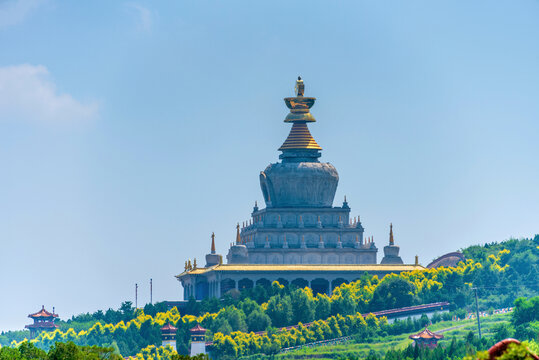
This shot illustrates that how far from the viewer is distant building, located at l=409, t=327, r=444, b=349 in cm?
13275

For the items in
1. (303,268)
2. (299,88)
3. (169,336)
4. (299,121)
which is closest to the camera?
(169,336)

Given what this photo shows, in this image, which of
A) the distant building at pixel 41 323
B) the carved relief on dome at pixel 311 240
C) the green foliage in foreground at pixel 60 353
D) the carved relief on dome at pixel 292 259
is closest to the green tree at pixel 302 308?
the carved relief on dome at pixel 292 259

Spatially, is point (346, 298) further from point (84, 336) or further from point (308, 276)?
point (84, 336)

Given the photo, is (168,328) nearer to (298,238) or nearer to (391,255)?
(298,238)

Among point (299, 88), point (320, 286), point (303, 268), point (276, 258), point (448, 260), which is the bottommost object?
point (320, 286)

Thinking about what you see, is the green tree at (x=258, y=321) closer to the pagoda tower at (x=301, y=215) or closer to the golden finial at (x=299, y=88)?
the pagoda tower at (x=301, y=215)

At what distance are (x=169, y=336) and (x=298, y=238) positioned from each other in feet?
74.0

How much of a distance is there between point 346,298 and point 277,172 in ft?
68.1

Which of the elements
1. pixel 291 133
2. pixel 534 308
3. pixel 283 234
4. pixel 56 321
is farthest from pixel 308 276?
pixel 56 321

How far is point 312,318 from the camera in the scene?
142 meters

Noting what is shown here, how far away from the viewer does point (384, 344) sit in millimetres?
135500

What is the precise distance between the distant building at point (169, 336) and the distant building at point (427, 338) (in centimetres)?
2192

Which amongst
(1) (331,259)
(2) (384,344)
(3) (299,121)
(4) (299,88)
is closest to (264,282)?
(1) (331,259)

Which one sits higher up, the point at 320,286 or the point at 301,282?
the point at 301,282
